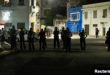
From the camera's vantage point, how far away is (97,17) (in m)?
84.9

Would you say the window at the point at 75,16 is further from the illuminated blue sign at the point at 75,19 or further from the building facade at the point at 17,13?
the building facade at the point at 17,13

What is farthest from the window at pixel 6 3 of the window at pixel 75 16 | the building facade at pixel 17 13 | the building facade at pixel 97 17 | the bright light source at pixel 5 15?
the window at pixel 75 16

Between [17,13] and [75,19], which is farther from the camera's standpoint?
[75,19]

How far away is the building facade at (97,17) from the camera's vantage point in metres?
80.7

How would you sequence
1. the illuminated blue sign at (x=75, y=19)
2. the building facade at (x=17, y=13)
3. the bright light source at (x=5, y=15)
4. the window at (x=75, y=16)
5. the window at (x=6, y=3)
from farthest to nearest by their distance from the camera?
the window at (x=75, y=16) → the illuminated blue sign at (x=75, y=19) → the bright light source at (x=5, y=15) → the building facade at (x=17, y=13) → the window at (x=6, y=3)

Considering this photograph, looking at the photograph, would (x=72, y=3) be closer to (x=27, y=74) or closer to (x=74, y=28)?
(x=74, y=28)

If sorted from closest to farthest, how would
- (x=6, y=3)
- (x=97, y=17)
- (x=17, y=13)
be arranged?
(x=6, y=3)
(x=17, y=13)
(x=97, y=17)

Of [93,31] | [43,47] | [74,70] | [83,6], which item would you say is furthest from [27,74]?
[83,6]

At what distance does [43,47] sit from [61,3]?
7632 centimetres

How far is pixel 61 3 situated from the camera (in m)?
110

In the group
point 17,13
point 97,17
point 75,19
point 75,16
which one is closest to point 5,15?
point 17,13

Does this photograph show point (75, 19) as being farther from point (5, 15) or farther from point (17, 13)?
point (5, 15)

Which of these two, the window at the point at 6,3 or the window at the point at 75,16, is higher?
the window at the point at 6,3

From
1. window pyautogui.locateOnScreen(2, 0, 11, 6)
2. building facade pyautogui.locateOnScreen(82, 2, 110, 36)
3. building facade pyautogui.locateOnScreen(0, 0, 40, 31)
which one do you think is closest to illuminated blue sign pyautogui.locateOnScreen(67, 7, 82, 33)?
building facade pyautogui.locateOnScreen(82, 2, 110, 36)
